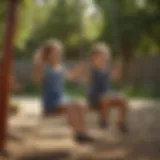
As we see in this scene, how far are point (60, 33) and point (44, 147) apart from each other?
12317 millimetres

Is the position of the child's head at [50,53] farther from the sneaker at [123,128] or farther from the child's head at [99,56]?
the sneaker at [123,128]

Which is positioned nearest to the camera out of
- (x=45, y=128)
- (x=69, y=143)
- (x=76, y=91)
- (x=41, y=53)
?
(x=41, y=53)

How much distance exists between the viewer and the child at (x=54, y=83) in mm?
4383

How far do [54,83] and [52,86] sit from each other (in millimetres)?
31

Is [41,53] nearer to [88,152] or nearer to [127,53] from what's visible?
[88,152]

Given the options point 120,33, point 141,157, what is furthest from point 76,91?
A: point 141,157

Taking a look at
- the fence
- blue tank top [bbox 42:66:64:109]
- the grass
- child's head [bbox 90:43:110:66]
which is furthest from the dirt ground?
A: the fence

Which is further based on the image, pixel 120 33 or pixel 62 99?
pixel 120 33

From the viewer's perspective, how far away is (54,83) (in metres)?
4.53

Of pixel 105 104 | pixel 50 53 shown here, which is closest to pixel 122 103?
pixel 105 104

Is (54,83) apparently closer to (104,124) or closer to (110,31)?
(104,124)

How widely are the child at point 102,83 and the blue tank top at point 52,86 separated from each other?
0.99 feet

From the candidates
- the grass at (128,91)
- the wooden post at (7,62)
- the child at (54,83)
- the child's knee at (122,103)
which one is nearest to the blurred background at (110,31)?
the grass at (128,91)

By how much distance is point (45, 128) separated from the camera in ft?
19.9
